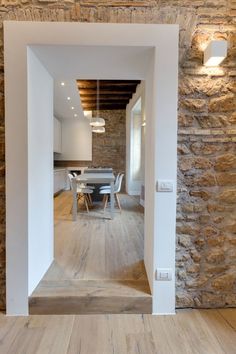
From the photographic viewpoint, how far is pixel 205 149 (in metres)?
2.30

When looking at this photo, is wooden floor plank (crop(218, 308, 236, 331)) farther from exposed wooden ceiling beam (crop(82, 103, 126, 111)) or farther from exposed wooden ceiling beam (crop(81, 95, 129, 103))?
exposed wooden ceiling beam (crop(82, 103, 126, 111))

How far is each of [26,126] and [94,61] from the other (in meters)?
0.94

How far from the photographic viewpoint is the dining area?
504 centimetres

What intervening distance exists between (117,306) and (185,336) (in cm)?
62

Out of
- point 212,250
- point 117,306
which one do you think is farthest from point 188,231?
point 117,306

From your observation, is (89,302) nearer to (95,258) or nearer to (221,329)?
(95,258)

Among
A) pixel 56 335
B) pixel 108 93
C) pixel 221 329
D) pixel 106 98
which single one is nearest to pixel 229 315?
pixel 221 329

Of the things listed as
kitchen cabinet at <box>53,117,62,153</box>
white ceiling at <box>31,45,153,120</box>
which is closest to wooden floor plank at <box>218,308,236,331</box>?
white ceiling at <box>31,45,153,120</box>

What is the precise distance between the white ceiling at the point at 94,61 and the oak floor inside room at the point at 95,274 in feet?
7.12

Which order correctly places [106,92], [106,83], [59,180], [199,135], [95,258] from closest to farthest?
[199,135], [95,258], [106,83], [106,92], [59,180]

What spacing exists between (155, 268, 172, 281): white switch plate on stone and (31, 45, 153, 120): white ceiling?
2.00 meters

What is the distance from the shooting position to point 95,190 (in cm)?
653

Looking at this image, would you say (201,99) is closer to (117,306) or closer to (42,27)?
(42,27)

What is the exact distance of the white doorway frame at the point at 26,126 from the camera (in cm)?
214
